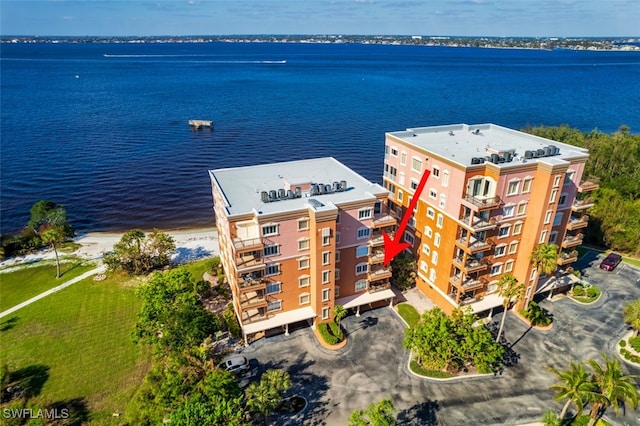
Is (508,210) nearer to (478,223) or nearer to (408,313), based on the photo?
(478,223)

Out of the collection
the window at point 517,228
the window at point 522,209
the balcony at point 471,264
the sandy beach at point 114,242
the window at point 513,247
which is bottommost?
the sandy beach at point 114,242

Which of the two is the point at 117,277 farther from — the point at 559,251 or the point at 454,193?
the point at 559,251

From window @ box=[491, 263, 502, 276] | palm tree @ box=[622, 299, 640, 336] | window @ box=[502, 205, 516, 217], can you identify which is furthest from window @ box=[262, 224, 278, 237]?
palm tree @ box=[622, 299, 640, 336]

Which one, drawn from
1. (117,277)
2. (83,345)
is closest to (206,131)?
(117,277)

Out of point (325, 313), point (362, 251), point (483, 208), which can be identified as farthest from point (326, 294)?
point (483, 208)

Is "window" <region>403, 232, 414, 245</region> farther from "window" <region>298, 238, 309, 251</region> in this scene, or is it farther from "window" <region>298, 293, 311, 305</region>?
"window" <region>298, 238, 309, 251</region>

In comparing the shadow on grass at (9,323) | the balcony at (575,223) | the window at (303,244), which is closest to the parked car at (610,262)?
the balcony at (575,223)

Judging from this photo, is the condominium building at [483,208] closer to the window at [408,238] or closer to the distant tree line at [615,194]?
the window at [408,238]
